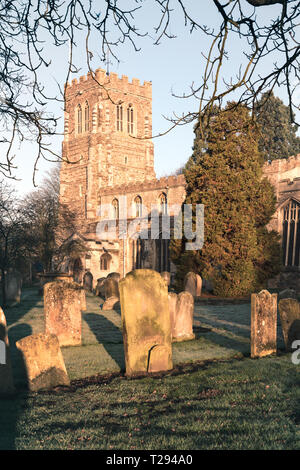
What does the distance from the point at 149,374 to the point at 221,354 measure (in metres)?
1.92

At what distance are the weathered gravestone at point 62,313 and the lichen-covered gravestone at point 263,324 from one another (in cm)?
372

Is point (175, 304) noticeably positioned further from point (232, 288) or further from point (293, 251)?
point (293, 251)

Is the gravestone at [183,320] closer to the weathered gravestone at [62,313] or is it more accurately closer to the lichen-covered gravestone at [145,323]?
the weathered gravestone at [62,313]

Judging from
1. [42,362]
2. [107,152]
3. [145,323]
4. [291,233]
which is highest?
[107,152]

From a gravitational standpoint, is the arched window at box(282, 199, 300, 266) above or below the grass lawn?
above

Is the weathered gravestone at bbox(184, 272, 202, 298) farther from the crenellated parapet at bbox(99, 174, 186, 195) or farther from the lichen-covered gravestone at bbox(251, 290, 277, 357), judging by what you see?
the crenellated parapet at bbox(99, 174, 186, 195)

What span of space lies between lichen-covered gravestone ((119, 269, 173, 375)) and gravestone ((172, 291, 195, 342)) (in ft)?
8.67

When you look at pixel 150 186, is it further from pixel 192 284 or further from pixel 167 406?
pixel 167 406

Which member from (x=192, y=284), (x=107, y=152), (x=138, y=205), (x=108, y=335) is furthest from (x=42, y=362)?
(x=107, y=152)

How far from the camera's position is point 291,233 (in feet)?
78.3

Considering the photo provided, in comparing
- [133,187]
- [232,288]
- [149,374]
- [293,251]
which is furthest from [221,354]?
[133,187]

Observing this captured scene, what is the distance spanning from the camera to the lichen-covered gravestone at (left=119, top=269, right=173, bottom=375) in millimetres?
6422

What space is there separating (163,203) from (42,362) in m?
30.5

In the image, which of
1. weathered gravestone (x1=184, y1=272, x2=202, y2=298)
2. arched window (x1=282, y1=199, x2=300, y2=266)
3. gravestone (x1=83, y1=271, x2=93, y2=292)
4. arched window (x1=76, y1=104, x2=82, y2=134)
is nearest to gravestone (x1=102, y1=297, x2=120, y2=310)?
weathered gravestone (x1=184, y1=272, x2=202, y2=298)
